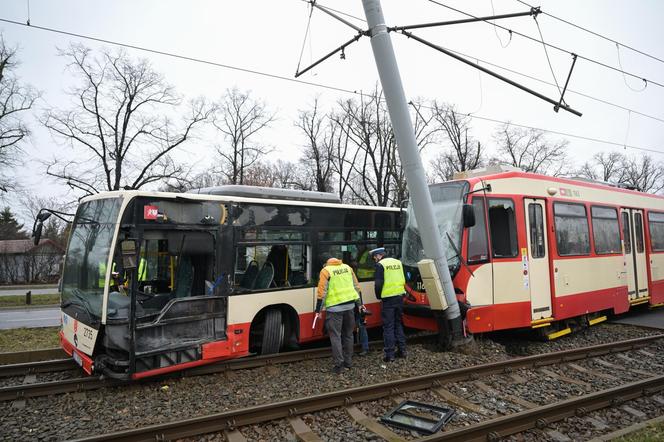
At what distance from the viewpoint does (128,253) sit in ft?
19.8

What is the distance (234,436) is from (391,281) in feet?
12.4

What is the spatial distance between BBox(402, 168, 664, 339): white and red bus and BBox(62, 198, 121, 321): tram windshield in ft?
18.2

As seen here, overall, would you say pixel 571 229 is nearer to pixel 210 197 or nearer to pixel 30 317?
pixel 210 197

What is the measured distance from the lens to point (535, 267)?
28.0 feet

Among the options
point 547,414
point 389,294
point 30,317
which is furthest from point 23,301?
point 547,414

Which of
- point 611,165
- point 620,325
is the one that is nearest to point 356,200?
point 620,325

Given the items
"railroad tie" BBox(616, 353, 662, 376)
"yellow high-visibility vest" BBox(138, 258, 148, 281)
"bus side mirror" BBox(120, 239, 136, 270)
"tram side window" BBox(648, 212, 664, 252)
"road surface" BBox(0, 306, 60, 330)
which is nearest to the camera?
"bus side mirror" BBox(120, 239, 136, 270)

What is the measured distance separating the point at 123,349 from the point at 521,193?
7.63 metres

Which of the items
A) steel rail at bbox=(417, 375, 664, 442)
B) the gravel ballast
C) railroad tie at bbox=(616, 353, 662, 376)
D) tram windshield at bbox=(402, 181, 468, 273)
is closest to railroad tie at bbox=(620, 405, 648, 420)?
steel rail at bbox=(417, 375, 664, 442)

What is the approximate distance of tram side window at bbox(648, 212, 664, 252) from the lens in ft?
40.8

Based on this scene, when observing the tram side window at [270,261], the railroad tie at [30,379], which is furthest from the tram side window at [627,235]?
the railroad tie at [30,379]

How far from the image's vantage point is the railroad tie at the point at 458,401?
548 cm

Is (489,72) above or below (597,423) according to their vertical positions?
above

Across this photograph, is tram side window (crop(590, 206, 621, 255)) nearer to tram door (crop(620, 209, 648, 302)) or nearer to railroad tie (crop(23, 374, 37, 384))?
tram door (crop(620, 209, 648, 302))
